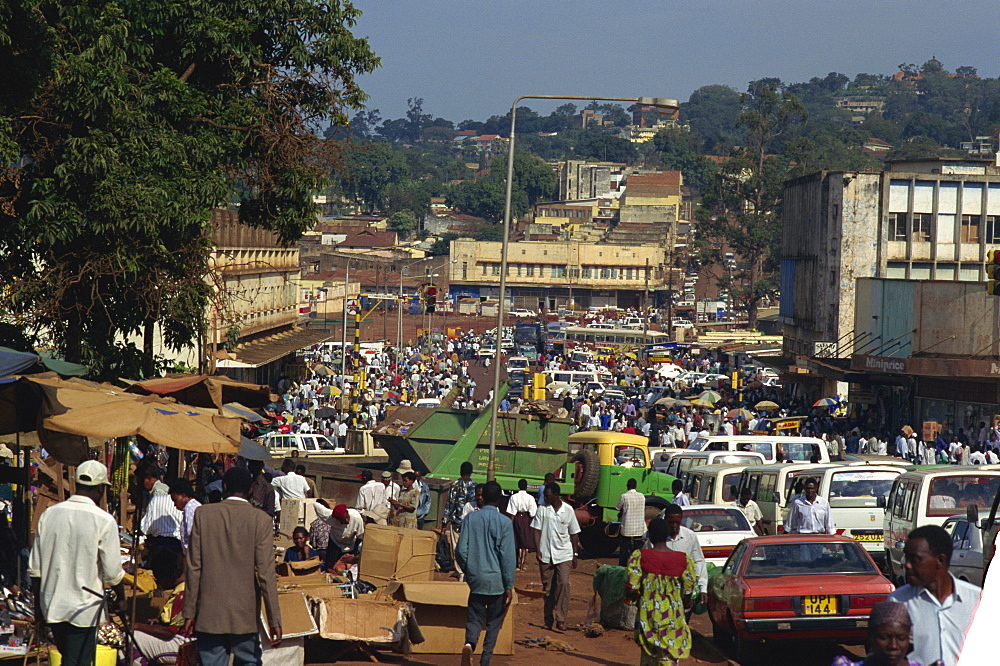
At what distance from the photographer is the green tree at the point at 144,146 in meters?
13.7

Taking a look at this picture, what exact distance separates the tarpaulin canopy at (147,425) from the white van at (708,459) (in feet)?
44.8

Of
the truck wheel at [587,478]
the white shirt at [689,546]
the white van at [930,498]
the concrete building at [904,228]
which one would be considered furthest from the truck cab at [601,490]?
the concrete building at [904,228]

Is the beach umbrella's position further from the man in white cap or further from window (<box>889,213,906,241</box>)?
the man in white cap

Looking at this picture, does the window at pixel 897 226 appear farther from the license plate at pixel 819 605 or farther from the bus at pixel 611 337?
the license plate at pixel 819 605

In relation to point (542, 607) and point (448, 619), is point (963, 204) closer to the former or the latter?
point (542, 607)

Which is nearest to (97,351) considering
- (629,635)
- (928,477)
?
(629,635)

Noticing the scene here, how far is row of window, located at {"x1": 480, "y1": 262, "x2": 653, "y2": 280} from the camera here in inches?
4879

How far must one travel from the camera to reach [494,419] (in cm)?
2069

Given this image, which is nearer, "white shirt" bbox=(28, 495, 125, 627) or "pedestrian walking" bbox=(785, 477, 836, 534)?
"white shirt" bbox=(28, 495, 125, 627)

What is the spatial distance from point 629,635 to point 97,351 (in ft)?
23.0

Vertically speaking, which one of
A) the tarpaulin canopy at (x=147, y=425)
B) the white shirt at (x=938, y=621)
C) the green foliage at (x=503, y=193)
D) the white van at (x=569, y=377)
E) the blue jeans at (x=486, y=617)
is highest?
the green foliage at (x=503, y=193)

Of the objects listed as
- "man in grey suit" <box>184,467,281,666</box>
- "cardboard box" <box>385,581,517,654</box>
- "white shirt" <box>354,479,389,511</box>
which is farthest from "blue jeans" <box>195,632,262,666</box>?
"white shirt" <box>354,479,389,511</box>

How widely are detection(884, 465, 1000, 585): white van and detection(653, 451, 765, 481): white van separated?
268 inches

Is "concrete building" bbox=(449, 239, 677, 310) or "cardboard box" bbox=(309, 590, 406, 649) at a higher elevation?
"concrete building" bbox=(449, 239, 677, 310)
